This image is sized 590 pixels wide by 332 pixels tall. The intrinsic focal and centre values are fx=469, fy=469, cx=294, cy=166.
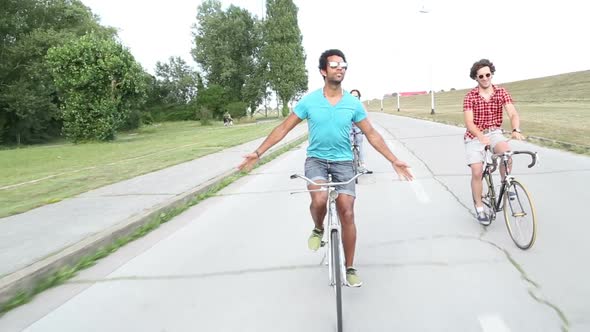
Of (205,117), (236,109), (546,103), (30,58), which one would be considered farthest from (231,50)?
(546,103)

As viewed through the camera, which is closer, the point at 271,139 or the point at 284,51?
the point at 271,139

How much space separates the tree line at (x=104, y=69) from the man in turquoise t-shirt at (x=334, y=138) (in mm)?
34648

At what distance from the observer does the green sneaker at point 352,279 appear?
384 cm

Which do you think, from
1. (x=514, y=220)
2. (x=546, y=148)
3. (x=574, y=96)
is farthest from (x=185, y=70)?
(x=514, y=220)

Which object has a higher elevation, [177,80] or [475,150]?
[177,80]

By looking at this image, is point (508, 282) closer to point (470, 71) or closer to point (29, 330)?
point (470, 71)

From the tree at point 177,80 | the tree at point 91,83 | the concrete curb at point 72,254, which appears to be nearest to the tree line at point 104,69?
the tree at point 91,83

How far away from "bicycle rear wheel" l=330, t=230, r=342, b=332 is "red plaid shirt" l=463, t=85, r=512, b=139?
2835mm

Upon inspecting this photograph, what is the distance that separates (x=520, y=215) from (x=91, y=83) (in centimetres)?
3567

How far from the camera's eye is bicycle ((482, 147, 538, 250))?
472cm

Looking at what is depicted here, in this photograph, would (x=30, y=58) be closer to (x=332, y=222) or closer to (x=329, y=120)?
(x=329, y=120)

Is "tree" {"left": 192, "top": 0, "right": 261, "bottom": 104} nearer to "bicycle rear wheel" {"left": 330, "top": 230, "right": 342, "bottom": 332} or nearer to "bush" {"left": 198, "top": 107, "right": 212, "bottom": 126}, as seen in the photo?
"bush" {"left": 198, "top": 107, "right": 212, "bottom": 126}

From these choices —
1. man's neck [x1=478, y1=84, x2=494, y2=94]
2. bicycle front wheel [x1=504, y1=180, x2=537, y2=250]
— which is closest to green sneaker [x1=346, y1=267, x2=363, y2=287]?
bicycle front wheel [x1=504, y1=180, x2=537, y2=250]

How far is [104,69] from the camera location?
35.2m
